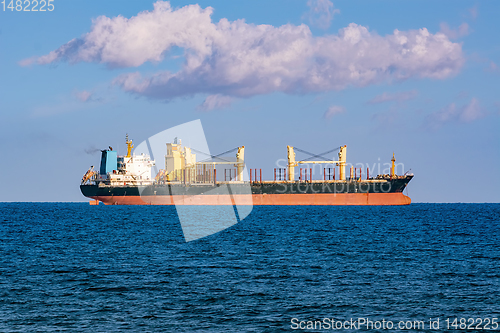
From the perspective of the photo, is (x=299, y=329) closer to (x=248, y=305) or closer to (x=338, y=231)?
(x=248, y=305)

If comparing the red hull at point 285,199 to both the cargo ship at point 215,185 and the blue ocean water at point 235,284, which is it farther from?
the blue ocean water at point 235,284

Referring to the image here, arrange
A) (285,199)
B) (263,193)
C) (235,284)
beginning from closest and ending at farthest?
(235,284), (285,199), (263,193)

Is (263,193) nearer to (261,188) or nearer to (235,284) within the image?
(261,188)

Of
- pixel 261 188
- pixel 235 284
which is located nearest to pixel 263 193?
pixel 261 188

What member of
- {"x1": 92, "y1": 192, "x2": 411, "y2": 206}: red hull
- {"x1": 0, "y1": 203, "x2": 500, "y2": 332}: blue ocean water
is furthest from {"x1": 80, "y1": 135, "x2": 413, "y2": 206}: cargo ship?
{"x1": 0, "y1": 203, "x2": 500, "y2": 332}: blue ocean water

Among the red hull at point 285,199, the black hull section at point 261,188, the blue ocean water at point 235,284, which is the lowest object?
the blue ocean water at point 235,284

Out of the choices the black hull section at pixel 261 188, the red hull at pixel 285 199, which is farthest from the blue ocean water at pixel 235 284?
the red hull at pixel 285 199

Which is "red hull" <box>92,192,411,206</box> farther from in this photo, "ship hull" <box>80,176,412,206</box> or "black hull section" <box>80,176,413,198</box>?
"black hull section" <box>80,176,413,198</box>

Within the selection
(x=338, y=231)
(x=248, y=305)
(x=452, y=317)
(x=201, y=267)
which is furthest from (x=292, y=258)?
(x=338, y=231)
